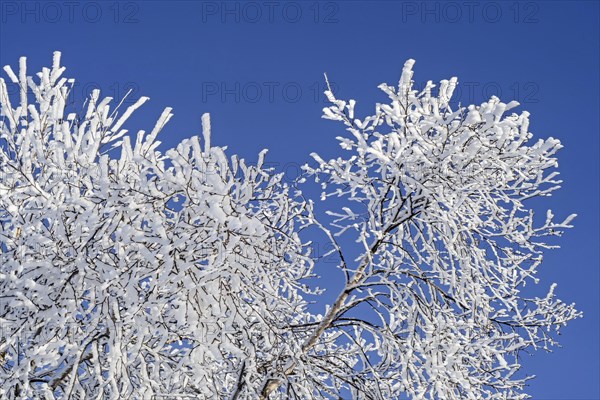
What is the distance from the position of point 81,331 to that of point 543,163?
3952mm

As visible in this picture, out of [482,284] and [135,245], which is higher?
[482,284]

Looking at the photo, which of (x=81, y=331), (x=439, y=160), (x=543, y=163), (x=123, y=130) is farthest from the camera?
(x=123, y=130)

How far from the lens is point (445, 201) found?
496 cm

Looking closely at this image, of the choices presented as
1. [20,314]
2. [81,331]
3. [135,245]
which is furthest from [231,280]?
[20,314]

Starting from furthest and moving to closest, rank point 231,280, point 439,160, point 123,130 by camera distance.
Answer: point 123,130
point 439,160
point 231,280

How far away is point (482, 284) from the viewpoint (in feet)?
17.9

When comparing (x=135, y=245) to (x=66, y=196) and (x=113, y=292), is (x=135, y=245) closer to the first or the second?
(x=113, y=292)

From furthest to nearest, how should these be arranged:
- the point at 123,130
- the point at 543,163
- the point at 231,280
A: the point at 123,130, the point at 543,163, the point at 231,280

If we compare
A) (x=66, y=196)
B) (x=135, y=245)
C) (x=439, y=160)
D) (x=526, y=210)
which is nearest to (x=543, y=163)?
(x=526, y=210)

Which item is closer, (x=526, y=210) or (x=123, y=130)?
(x=526, y=210)

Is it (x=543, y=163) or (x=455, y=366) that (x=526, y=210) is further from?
(x=455, y=366)

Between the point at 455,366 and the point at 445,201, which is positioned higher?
the point at 445,201

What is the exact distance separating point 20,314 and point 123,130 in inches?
74.9

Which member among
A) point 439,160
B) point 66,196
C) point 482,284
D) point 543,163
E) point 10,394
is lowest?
point 10,394
